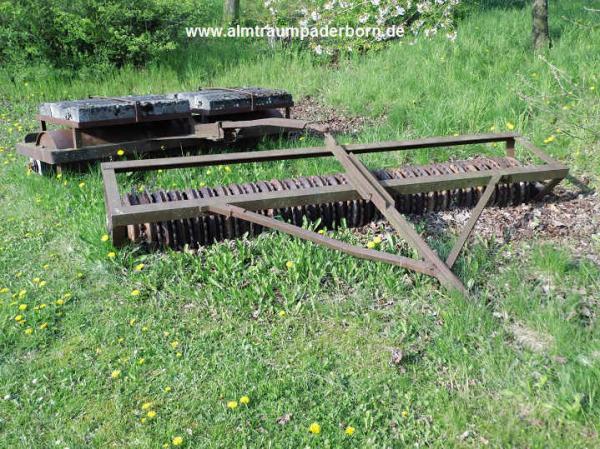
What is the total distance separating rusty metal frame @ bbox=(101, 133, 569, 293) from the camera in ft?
11.0

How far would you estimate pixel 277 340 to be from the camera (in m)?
3.26

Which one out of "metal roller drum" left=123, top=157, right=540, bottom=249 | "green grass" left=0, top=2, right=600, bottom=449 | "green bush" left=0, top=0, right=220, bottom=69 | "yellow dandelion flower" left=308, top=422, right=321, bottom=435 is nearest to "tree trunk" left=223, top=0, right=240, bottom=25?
"green bush" left=0, top=0, right=220, bottom=69

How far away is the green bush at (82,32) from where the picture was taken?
8.64m

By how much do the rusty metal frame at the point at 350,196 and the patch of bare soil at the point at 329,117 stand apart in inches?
91.8

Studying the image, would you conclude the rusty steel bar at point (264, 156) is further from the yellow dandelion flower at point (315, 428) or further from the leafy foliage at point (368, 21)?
the leafy foliage at point (368, 21)

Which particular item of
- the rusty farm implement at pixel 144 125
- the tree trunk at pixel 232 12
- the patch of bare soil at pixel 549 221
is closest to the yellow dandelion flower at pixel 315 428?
the patch of bare soil at pixel 549 221

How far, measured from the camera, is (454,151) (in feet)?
18.0

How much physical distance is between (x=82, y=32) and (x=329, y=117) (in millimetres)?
3811

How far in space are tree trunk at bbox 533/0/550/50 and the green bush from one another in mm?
4945

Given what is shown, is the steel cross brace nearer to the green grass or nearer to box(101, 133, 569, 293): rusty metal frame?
box(101, 133, 569, 293): rusty metal frame

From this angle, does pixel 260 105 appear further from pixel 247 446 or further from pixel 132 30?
pixel 132 30

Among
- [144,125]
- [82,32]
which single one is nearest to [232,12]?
[82,32]

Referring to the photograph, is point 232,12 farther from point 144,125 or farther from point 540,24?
point 144,125

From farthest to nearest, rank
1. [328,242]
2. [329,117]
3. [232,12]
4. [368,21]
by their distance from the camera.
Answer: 1. [232,12]
2. [368,21]
3. [329,117]
4. [328,242]
